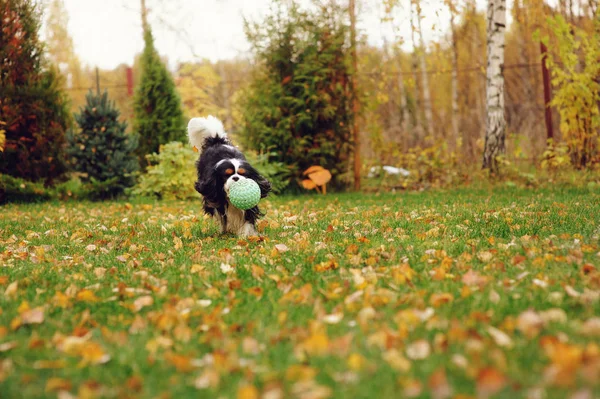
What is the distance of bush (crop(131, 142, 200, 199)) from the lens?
1088 cm

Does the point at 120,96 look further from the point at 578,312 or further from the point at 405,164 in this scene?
the point at 578,312

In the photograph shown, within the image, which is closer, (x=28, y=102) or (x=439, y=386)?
(x=439, y=386)

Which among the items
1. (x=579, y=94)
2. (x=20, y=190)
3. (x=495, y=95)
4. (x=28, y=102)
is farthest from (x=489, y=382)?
(x=28, y=102)

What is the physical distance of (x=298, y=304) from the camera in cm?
294

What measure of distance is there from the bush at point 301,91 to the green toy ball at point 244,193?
562 centimetres

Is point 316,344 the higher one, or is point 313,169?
point 313,169

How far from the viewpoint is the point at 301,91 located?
35.3ft

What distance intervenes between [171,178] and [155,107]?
275 cm

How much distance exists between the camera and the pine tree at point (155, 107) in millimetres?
12766

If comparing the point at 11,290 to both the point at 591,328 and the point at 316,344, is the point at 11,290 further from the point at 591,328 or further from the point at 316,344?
the point at 591,328

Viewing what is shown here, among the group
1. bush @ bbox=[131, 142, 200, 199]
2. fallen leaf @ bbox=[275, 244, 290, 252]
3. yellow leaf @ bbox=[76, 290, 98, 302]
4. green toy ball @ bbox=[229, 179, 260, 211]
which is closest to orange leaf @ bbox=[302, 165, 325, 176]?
bush @ bbox=[131, 142, 200, 199]

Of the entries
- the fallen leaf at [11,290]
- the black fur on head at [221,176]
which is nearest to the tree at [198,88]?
the black fur on head at [221,176]

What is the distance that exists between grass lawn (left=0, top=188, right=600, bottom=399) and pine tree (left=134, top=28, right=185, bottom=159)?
7450 millimetres

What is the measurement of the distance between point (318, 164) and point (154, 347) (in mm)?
8762
